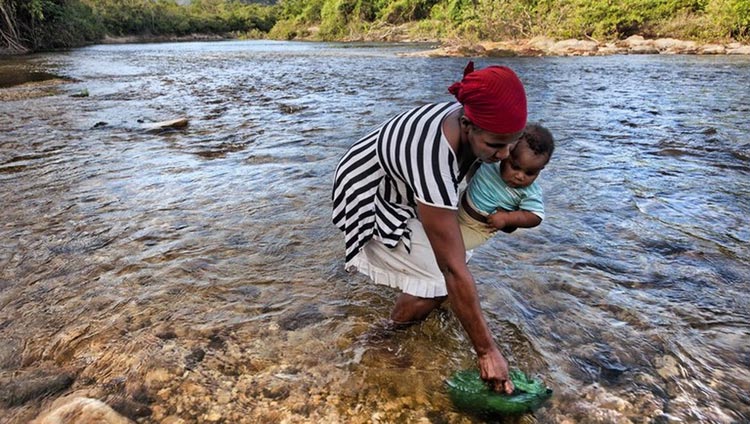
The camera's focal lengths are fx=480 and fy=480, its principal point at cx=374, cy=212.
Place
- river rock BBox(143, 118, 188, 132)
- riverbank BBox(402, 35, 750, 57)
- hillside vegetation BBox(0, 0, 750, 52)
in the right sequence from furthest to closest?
hillside vegetation BBox(0, 0, 750, 52) → riverbank BBox(402, 35, 750, 57) → river rock BBox(143, 118, 188, 132)

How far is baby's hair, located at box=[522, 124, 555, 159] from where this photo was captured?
6.91 ft

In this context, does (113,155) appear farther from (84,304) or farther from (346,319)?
(346,319)

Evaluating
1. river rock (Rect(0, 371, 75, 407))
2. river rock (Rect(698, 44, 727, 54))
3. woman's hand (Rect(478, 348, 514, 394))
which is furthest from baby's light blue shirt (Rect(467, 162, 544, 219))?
river rock (Rect(698, 44, 727, 54))

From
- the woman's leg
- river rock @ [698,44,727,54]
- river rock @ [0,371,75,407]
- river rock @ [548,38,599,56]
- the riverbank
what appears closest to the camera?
river rock @ [0,371,75,407]

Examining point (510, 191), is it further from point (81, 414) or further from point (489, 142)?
point (81, 414)

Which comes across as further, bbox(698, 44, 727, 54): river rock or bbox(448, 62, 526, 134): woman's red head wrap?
bbox(698, 44, 727, 54): river rock

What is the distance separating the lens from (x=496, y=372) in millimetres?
1930

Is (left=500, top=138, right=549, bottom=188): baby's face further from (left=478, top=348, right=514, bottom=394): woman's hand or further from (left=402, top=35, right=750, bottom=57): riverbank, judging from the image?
(left=402, top=35, right=750, bottom=57): riverbank

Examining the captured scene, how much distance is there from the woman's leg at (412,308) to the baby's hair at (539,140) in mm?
830

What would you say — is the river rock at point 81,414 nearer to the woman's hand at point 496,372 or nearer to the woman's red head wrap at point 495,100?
the woman's hand at point 496,372

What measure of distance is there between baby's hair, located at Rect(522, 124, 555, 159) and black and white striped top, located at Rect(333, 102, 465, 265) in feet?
1.08

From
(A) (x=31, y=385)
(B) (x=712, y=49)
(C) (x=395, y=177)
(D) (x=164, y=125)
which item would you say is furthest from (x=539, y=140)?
(B) (x=712, y=49)

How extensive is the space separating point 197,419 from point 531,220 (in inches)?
66.4

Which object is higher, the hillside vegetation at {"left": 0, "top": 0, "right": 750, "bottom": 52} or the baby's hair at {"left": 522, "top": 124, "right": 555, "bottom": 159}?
the baby's hair at {"left": 522, "top": 124, "right": 555, "bottom": 159}
